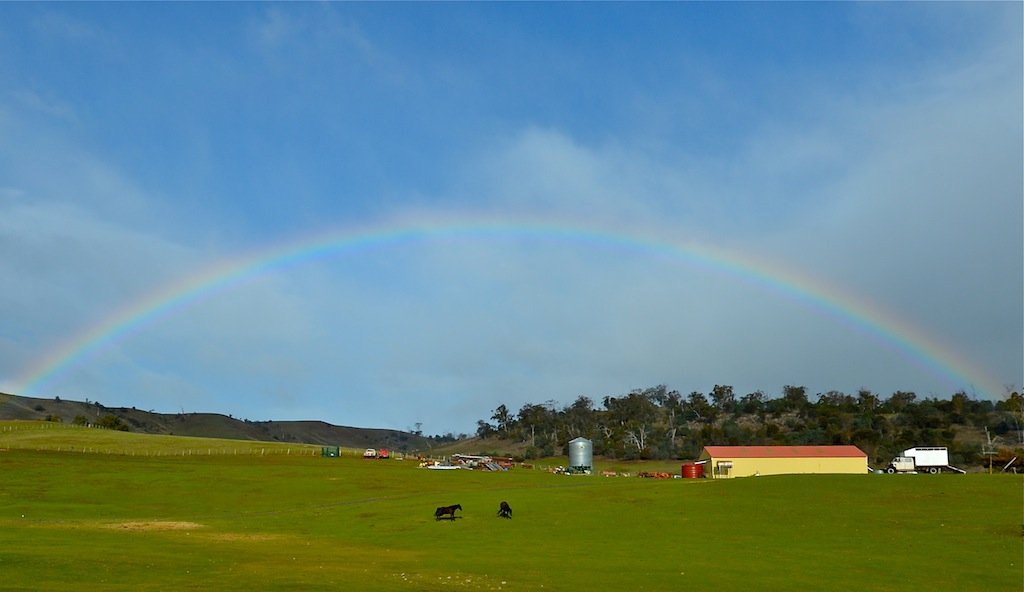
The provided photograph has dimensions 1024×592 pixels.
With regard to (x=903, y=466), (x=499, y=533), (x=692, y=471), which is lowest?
(x=499, y=533)

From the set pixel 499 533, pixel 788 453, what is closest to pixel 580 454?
pixel 788 453

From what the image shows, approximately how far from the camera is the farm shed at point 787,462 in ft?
347

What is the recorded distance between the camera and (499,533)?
50.5 metres

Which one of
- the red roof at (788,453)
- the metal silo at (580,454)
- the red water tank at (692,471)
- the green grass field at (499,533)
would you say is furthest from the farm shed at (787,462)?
the green grass field at (499,533)

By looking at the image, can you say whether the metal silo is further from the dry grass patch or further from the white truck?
the dry grass patch

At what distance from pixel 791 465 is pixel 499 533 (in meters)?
68.0

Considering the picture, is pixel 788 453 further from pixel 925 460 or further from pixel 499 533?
pixel 499 533

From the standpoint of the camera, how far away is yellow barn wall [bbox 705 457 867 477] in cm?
10556

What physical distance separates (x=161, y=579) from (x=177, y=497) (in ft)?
176

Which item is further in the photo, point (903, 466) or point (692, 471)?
point (692, 471)

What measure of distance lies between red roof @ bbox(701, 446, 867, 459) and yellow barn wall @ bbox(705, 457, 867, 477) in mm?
439

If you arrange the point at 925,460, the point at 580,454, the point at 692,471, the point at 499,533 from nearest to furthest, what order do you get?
the point at 499,533
the point at 925,460
the point at 692,471
the point at 580,454

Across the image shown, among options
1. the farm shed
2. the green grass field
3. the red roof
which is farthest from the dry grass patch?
the red roof

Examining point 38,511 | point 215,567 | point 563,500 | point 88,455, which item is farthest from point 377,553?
point 88,455
